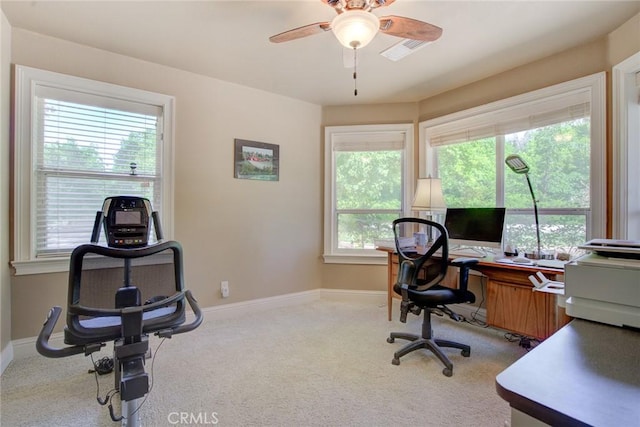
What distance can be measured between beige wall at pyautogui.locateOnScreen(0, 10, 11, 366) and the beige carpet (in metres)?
0.27

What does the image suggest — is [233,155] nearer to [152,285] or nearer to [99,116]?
[99,116]

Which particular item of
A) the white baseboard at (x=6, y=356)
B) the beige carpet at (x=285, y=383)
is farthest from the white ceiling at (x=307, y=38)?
the beige carpet at (x=285, y=383)

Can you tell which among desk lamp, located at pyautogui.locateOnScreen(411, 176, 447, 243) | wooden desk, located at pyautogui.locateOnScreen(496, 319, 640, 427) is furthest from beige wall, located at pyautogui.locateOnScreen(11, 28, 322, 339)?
wooden desk, located at pyautogui.locateOnScreen(496, 319, 640, 427)

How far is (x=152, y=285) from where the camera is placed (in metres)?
1.42

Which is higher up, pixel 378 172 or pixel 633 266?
pixel 378 172

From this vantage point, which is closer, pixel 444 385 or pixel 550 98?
pixel 444 385

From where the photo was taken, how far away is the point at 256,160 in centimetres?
327

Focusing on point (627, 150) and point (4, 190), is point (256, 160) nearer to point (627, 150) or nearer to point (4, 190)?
point (4, 190)

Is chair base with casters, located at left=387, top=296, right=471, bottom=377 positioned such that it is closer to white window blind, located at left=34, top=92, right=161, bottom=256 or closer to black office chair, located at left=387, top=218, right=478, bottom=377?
black office chair, located at left=387, top=218, right=478, bottom=377

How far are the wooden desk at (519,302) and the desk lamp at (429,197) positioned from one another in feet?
2.35

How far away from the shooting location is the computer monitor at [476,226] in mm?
2488

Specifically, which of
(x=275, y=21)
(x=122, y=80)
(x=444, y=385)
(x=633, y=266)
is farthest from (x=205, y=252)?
(x=633, y=266)

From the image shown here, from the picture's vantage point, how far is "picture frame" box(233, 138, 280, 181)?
3164mm

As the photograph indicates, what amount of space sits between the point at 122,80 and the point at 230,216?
1510 millimetres
